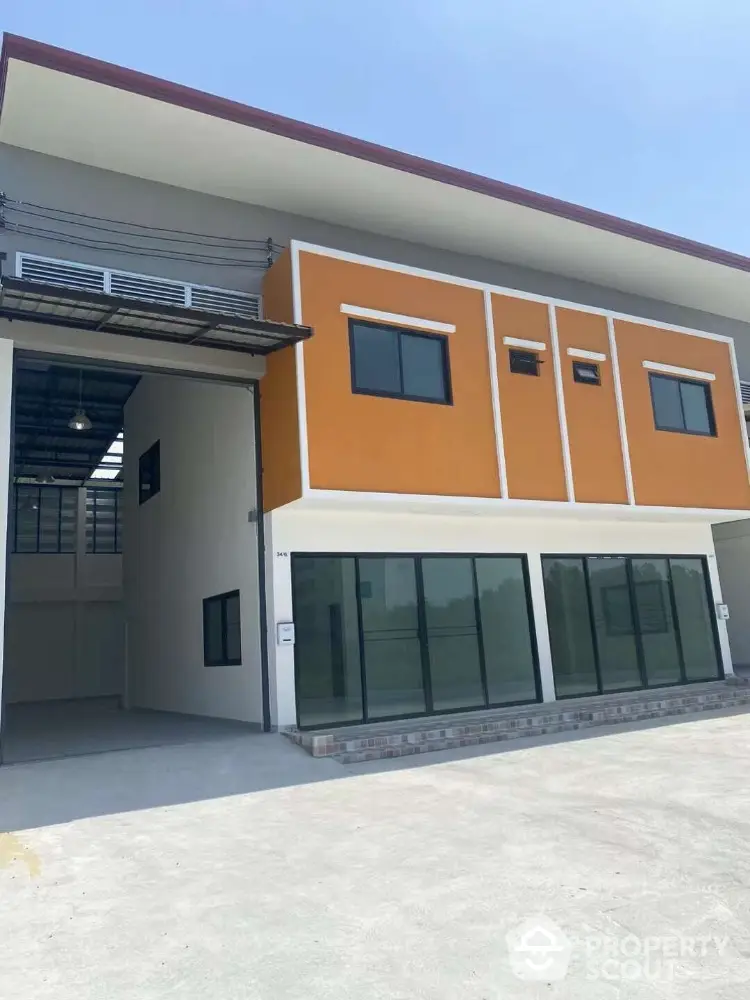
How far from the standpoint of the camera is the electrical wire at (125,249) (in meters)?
8.96

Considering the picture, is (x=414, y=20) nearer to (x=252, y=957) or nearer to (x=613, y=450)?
(x=613, y=450)

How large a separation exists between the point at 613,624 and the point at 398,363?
19.6 feet

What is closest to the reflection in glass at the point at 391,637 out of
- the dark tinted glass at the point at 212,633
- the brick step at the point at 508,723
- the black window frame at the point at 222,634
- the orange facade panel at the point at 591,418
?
the brick step at the point at 508,723

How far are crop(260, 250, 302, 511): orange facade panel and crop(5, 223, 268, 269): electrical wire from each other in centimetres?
48

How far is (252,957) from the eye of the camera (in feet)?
11.4

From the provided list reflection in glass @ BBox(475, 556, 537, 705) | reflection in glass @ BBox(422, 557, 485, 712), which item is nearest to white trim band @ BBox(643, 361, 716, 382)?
reflection in glass @ BBox(475, 556, 537, 705)

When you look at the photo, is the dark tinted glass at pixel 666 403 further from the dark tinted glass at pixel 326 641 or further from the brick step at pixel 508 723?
the dark tinted glass at pixel 326 641

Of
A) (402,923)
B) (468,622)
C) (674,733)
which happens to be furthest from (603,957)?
(468,622)

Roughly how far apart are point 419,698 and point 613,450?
4.96 m

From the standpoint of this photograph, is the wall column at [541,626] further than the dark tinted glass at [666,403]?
No

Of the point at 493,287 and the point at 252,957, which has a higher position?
the point at 493,287

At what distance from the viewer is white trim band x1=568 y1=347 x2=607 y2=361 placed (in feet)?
38.7

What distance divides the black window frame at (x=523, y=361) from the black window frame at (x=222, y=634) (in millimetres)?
5331

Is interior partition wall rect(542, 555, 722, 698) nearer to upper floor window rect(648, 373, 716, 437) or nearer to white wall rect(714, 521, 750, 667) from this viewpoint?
upper floor window rect(648, 373, 716, 437)
